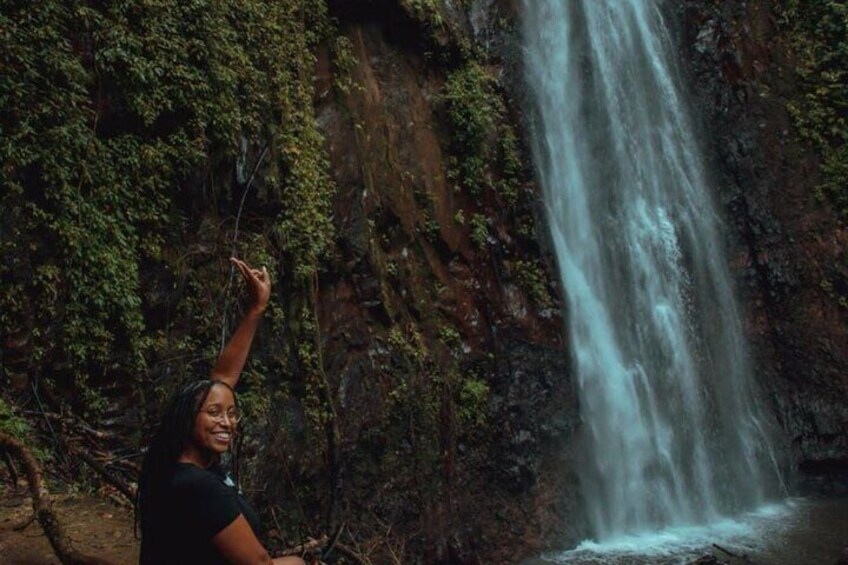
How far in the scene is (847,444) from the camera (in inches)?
488

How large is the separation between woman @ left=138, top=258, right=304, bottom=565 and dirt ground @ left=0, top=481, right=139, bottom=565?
1859 millimetres

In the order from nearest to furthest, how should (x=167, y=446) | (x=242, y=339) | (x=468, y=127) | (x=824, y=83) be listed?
(x=167, y=446) < (x=242, y=339) < (x=468, y=127) < (x=824, y=83)

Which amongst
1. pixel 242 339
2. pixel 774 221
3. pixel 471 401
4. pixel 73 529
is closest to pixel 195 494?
pixel 242 339

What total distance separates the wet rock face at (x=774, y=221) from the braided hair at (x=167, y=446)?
12461 mm

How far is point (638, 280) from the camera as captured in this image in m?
11.6

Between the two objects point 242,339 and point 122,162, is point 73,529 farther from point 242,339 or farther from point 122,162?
point 122,162

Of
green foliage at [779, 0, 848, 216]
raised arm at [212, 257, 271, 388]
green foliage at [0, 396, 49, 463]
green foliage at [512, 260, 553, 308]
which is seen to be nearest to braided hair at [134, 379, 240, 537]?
raised arm at [212, 257, 271, 388]

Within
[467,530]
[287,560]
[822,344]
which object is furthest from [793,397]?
[287,560]

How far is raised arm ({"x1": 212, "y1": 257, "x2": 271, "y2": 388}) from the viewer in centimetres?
288

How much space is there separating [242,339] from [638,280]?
379 inches

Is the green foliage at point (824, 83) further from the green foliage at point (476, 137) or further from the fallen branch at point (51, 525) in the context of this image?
the fallen branch at point (51, 525)

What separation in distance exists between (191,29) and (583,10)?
8.50 m

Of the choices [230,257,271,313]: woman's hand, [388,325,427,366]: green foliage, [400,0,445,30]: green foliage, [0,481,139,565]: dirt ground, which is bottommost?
[0,481,139,565]: dirt ground

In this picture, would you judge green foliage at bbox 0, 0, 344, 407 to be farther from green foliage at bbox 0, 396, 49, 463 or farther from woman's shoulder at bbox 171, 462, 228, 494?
woman's shoulder at bbox 171, 462, 228, 494
